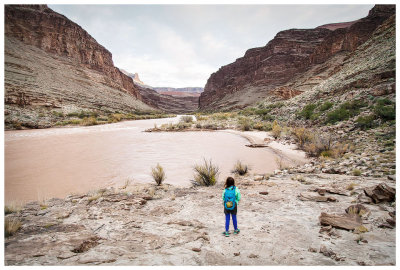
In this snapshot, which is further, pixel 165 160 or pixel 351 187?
pixel 165 160

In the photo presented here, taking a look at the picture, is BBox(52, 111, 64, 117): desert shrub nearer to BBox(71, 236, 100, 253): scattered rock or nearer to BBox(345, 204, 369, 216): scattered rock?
BBox(71, 236, 100, 253): scattered rock

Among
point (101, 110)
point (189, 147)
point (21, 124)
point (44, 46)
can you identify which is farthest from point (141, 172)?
point (44, 46)

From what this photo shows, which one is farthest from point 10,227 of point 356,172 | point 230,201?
point 356,172

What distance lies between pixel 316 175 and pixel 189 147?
7151 millimetres

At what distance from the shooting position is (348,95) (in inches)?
567

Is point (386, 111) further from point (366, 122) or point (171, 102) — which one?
point (171, 102)

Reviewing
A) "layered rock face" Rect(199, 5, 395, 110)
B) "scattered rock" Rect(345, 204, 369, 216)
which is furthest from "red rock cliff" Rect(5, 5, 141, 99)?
"scattered rock" Rect(345, 204, 369, 216)

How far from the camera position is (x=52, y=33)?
47625mm

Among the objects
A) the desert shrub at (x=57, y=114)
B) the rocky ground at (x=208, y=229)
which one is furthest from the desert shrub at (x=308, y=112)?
the desert shrub at (x=57, y=114)

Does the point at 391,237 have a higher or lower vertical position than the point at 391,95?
lower

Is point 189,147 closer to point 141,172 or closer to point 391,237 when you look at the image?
point 141,172

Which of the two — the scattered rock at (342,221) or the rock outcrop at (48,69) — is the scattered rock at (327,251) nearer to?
the scattered rock at (342,221)

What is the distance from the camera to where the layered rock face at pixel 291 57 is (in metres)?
42.8

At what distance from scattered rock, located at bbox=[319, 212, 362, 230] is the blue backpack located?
4.53 feet
